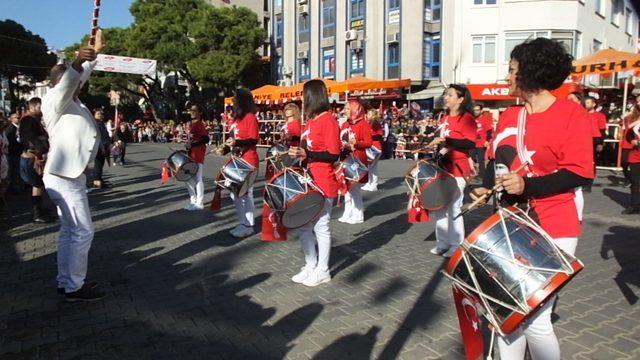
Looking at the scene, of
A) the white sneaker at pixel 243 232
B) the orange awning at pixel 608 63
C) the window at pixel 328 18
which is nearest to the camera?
the white sneaker at pixel 243 232

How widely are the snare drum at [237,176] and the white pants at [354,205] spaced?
6.27ft

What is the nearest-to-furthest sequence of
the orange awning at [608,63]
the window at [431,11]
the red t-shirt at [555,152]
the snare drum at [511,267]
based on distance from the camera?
the snare drum at [511,267], the red t-shirt at [555,152], the orange awning at [608,63], the window at [431,11]

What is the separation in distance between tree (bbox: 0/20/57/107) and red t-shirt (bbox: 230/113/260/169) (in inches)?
1841

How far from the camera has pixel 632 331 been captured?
163 inches

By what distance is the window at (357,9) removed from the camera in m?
34.2

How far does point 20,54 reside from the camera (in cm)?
4875

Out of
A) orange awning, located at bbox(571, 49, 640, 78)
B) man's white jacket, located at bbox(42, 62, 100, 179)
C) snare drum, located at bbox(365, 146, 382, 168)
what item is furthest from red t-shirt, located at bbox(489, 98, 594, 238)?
orange awning, located at bbox(571, 49, 640, 78)

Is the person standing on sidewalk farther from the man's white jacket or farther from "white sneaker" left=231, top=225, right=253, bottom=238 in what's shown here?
the man's white jacket

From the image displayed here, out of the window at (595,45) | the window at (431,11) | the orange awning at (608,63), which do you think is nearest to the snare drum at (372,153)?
the orange awning at (608,63)

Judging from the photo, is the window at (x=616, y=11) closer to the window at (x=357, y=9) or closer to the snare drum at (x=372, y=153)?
the window at (x=357, y=9)

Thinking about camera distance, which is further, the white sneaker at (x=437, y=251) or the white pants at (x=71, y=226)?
the white sneaker at (x=437, y=251)

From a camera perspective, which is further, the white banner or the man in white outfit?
the white banner

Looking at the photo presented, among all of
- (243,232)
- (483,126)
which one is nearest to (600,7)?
(483,126)

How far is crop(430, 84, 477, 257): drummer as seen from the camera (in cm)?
593
